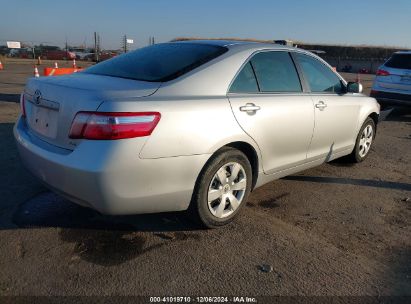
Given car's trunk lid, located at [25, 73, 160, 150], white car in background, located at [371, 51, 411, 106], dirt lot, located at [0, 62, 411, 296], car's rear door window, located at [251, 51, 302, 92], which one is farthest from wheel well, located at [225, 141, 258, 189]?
white car in background, located at [371, 51, 411, 106]

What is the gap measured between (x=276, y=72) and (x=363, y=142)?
233cm

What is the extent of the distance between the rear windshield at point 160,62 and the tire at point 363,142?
2.74 m

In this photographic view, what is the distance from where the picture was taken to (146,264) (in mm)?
2854

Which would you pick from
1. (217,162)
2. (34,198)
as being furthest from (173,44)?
(34,198)

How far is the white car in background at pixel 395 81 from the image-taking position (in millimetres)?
9359

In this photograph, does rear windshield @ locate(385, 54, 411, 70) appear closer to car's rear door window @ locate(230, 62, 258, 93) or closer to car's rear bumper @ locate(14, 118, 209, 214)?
car's rear door window @ locate(230, 62, 258, 93)

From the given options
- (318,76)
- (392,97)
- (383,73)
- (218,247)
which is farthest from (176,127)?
(383,73)

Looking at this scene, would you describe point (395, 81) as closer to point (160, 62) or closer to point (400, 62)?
point (400, 62)

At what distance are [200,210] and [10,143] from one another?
3.84 metres

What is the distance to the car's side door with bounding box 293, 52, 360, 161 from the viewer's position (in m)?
4.32

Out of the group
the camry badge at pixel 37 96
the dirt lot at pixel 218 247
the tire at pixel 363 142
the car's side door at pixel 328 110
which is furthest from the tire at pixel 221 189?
the tire at pixel 363 142

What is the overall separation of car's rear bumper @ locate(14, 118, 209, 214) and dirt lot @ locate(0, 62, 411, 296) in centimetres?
40

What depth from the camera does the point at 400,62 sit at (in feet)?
31.3

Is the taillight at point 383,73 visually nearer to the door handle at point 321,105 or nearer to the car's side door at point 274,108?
the door handle at point 321,105
